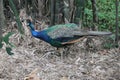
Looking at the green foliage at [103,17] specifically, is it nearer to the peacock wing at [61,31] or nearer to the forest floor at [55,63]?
the forest floor at [55,63]

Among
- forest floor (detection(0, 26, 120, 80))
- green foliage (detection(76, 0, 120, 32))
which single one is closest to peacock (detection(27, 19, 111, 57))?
forest floor (detection(0, 26, 120, 80))

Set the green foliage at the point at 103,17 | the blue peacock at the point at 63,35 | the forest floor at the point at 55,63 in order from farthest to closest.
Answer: the green foliage at the point at 103,17 → the blue peacock at the point at 63,35 → the forest floor at the point at 55,63

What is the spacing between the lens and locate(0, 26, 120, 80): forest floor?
4393 millimetres

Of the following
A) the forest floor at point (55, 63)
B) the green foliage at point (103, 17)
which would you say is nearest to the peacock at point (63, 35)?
the forest floor at point (55, 63)

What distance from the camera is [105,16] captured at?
6.96 m

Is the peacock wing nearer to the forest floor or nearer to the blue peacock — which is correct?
the blue peacock

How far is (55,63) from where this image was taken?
497 centimetres

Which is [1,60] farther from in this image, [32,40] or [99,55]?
[99,55]

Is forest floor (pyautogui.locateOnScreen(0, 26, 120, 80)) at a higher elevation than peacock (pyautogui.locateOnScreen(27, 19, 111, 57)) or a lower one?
lower

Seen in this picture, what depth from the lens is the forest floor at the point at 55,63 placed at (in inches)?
173

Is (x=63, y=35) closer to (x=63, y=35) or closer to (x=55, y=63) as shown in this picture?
(x=63, y=35)

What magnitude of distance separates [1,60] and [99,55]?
4.99ft

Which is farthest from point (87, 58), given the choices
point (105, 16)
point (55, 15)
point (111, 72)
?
point (105, 16)

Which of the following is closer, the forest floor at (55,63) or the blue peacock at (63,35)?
the forest floor at (55,63)
